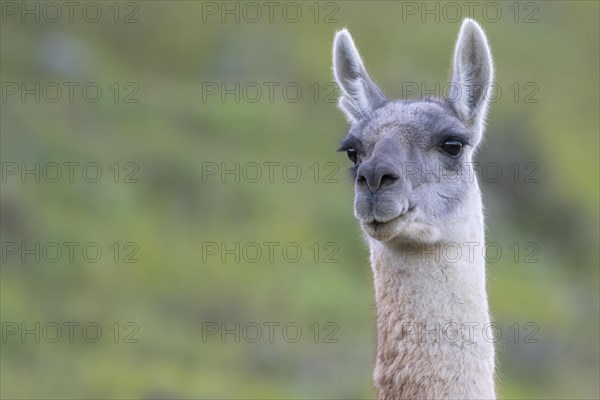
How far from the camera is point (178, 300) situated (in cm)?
4075

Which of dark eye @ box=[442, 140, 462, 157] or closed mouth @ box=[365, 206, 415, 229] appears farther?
dark eye @ box=[442, 140, 462, 157]

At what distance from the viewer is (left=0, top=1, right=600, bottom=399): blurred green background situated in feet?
124

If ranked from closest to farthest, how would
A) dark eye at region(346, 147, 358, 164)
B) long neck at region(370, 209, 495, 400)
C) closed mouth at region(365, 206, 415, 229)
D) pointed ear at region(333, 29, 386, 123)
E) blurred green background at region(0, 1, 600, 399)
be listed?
1. long neck at region(370, 209, 495, 400)
2. closed mouth at region(365, 206, 415, 229)
3. dark eye at region(346, 147, 358, 164)
4. pointed ear at region(333, 29, 386, 123)
5. blurred green background at region(0, 1, 600, 399)

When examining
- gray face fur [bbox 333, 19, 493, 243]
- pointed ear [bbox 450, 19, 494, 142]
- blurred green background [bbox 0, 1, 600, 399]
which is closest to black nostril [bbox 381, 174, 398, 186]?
gray face fur [bbox 333, 19, 493, 243]

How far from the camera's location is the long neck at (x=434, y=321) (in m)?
7.59

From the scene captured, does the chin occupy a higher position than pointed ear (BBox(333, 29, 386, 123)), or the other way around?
pointed ear (BBox(333, 29, 386, 123))

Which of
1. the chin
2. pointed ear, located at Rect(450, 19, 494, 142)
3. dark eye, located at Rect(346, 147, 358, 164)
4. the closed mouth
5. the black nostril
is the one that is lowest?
the chin

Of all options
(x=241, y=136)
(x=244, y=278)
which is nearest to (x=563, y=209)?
(x=241, y=136)

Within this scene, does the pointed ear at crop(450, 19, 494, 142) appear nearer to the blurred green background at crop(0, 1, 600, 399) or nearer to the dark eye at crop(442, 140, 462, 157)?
the dark eye at crop(442, 140, 462, 157)

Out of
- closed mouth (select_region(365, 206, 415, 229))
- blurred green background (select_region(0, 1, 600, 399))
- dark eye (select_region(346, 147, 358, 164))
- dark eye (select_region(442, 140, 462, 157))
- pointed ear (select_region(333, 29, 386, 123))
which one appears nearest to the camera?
closed mouth (select_region(365, 206, 415, 229))

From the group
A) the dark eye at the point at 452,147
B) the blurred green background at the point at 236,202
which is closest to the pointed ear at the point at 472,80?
the dark eye at the point at 452,147

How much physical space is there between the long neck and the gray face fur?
0.55 ft

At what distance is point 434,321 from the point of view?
7.77 m

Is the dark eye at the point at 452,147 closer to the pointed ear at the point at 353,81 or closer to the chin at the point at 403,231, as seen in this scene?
the chin at the point at 403,231
